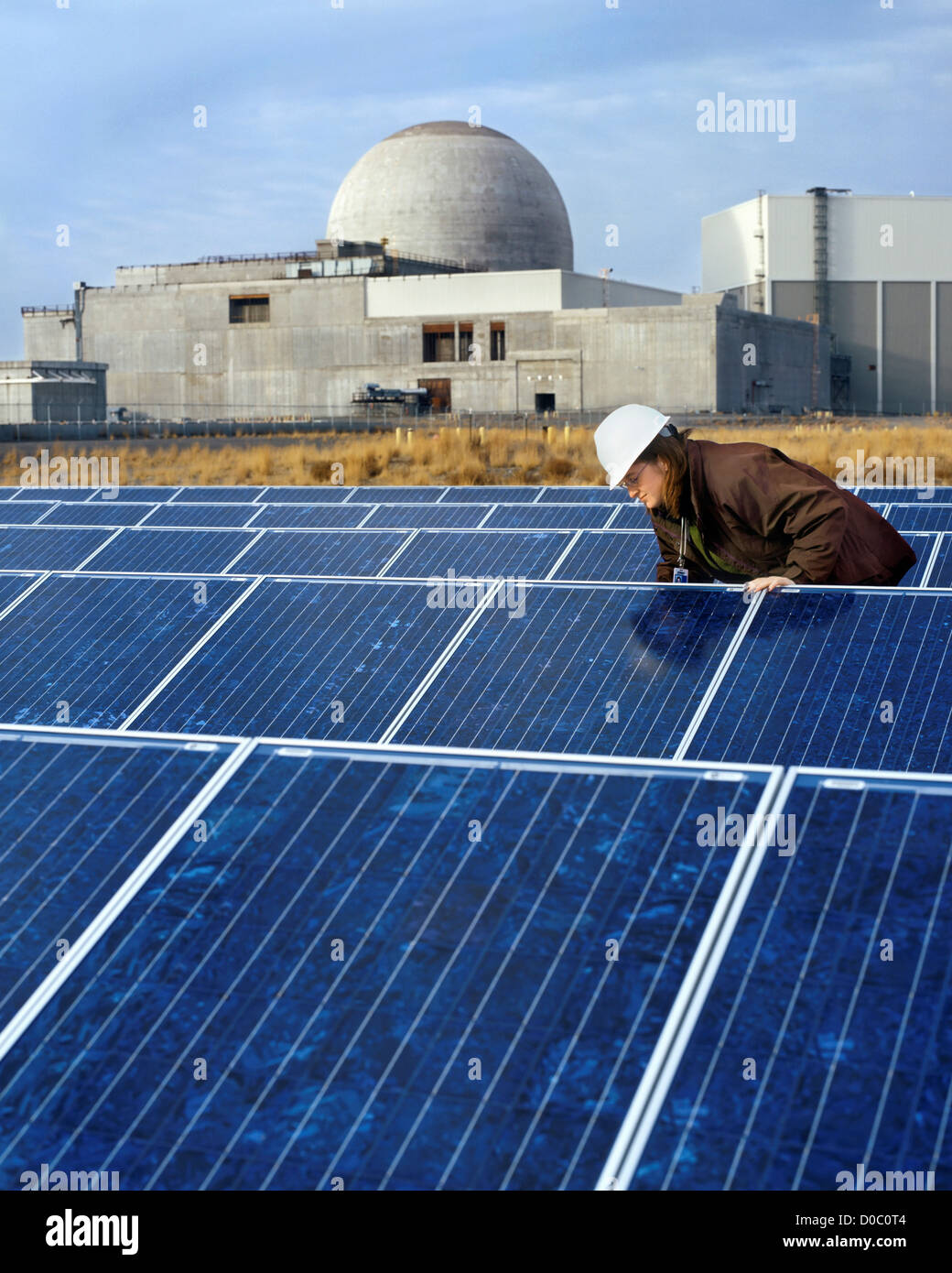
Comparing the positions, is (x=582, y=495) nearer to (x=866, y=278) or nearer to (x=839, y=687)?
(x=839, y=687)

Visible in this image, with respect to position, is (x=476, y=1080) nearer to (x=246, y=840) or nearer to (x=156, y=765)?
(x=246, y=840)

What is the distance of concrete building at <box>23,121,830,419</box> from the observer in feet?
226

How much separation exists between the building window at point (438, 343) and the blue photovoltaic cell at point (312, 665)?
217 feet

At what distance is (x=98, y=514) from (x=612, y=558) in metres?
6.62

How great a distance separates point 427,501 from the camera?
15398 mm

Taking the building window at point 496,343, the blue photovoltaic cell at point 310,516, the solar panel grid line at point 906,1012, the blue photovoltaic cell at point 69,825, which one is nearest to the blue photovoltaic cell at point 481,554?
the blue photovoltaic cell at point 310,516

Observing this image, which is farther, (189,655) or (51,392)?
(51,392)

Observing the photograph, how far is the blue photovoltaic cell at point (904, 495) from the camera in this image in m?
13.6

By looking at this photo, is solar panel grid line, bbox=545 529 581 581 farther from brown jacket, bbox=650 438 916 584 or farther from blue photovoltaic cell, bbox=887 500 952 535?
brown jacket, bbox=650 438 916 584

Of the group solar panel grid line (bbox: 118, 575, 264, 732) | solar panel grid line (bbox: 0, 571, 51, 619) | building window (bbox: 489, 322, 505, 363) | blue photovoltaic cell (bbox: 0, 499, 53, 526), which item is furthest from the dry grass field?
building window (bbox: 489, 322, 505, 363)

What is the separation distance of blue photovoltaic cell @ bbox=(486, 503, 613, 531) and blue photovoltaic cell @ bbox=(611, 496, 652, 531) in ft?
0.45

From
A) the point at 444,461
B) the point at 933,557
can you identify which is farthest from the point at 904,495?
the point at 444,461

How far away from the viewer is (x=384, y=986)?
2887 mm

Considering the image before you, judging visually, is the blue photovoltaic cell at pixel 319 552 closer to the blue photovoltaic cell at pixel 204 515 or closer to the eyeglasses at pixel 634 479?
the blue photovoltaic cell at pixel 204 515
